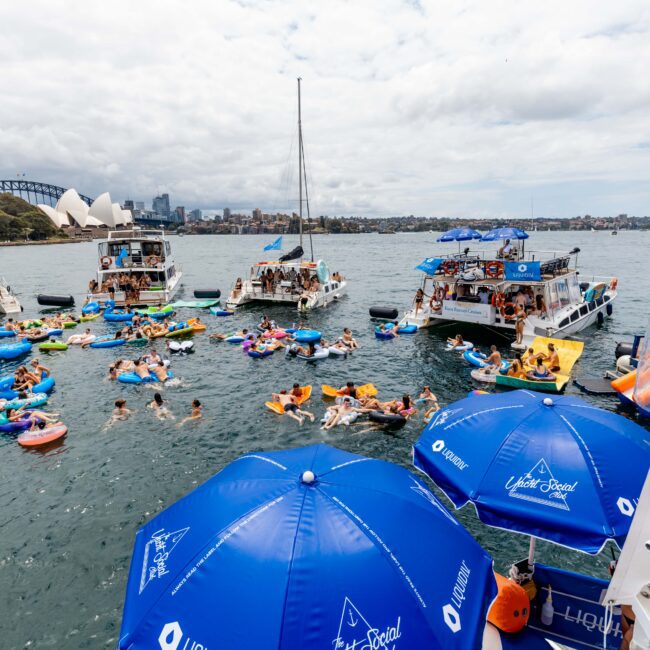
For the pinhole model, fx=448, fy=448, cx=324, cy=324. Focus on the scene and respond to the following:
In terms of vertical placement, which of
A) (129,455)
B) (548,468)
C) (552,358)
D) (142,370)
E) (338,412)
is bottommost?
(129,455)

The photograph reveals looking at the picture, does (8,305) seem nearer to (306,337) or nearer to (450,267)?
(306,337)

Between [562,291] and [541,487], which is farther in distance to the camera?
[562,291]

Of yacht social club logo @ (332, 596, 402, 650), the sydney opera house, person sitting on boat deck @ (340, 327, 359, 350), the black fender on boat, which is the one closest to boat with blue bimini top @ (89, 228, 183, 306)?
the black fender on boat

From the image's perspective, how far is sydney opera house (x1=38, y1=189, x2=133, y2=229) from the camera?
6235 inches

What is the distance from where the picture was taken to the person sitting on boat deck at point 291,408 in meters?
16.8

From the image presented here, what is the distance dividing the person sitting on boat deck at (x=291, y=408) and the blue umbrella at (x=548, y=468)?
32.2ft

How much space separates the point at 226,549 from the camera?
452cm

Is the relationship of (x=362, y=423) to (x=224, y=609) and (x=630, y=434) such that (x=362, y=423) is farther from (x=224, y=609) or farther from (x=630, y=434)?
(x=224, y=609)

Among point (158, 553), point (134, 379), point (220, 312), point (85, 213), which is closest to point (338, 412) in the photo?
point (134, 379)

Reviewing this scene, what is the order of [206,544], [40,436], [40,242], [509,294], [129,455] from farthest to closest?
[40,242], [509,294], [40,436], [129,455], [206,544]

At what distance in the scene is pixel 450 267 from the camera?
28.8m

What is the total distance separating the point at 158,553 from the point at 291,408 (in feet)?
40.0

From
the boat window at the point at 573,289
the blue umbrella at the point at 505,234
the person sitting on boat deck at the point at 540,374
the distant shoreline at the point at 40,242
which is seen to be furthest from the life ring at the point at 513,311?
the distant shoreline at the point at 40,242

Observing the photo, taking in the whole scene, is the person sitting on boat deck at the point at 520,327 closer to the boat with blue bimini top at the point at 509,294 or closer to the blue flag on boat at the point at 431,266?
the boat with blue bimini top at the point at 509,294
